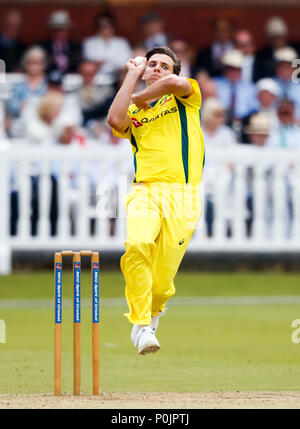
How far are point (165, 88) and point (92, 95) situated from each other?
8802 millimetres

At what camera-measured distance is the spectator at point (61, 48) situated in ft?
55.2

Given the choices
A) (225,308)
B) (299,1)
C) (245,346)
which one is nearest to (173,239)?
(245,346)

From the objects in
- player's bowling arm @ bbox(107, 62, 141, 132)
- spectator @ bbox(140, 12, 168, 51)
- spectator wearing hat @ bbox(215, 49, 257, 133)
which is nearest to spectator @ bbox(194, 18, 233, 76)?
spectator wearing hat @ bbox(215, 49, 257, 133)

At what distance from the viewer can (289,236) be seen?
49.3 ft

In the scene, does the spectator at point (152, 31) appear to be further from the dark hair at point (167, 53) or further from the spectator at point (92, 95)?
the dark hair at point (167, 53)

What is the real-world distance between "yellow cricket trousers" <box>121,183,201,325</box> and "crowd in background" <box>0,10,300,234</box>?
7.33m

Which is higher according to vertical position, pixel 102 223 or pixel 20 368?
pixel 102 223

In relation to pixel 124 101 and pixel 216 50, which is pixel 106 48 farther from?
pixel 124 101

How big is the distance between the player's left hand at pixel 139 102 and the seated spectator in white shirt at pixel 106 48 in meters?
9.11

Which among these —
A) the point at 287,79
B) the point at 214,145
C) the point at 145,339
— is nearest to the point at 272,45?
the point at 287,79

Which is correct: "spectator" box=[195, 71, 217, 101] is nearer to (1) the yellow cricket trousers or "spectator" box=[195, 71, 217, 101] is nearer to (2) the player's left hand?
(2) the player's left hand

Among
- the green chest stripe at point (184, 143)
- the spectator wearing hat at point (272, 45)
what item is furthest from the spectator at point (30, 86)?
the green chest stripe at point (184, 143)

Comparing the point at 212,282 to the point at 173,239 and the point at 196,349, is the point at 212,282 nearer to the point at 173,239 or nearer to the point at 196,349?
the point at 196,349

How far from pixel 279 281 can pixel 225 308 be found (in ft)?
A: 6.90
